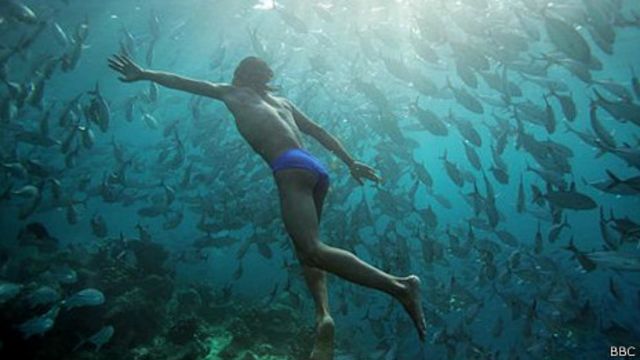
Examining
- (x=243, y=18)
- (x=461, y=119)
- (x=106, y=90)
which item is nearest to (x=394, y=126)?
(x=461, y=119)

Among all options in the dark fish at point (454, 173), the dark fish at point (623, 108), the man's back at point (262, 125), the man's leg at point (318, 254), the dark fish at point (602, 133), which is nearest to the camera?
the man's leg at point (318, 254)

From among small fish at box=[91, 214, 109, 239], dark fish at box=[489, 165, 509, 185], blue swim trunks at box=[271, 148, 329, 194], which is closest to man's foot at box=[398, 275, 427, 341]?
blue swim trunks at box=[271, 148, 329, 194]

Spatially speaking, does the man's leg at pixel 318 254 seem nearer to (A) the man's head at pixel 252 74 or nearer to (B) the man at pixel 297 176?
(B) the man at pixel 297 176

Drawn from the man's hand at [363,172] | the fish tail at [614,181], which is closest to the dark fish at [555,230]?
the fish tail at [614,181]

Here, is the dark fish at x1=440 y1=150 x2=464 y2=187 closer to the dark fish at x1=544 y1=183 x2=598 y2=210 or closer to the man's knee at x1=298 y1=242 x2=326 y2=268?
the dark fish at x1=544 y1=183 x2=598 y2=210

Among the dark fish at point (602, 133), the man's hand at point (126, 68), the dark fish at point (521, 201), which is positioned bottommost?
the dark fish at point (521, 201)

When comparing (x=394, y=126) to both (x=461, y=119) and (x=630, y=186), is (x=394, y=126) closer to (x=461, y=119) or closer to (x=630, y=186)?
(x=461, y=119)

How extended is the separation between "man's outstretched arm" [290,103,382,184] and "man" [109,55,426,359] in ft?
0.04

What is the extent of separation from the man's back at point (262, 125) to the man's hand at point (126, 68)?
1024mm

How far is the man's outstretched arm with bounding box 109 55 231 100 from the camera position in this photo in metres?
6.01

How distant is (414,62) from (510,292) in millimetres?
17577

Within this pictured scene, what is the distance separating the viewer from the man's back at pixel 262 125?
18.3ft

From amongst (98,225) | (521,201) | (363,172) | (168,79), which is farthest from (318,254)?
(98,225)

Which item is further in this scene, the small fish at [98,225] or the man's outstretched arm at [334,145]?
the small fish at [98,225]
